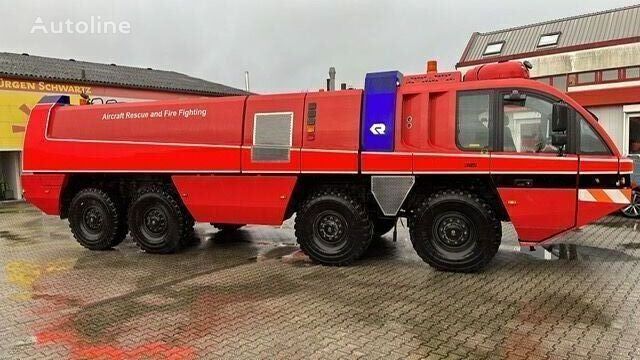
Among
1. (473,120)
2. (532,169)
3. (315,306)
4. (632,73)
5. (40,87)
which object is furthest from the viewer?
(632,73)

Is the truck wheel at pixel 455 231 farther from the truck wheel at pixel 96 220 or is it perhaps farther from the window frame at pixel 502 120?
the truck wheel at pixel 96 220

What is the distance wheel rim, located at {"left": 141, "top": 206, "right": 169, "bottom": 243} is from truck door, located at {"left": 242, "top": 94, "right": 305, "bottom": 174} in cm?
196

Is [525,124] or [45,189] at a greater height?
[525,124]

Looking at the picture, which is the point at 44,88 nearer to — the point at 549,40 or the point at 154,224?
the point at 154,224

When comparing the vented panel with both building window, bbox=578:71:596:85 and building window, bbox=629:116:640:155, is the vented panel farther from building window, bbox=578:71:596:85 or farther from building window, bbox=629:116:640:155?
building window, bbox=578:71:596:85

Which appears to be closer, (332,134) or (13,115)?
(332,134)

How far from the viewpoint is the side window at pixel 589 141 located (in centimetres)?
634

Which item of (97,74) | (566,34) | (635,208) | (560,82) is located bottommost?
(635,208)

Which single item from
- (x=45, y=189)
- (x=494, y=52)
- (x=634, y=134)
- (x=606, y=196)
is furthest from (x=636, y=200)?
(x=494, y=52)

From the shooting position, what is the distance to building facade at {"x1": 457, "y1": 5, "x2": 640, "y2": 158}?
20625 mm

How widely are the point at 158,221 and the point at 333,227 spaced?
3226mm

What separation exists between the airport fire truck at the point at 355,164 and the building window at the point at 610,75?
739 inches

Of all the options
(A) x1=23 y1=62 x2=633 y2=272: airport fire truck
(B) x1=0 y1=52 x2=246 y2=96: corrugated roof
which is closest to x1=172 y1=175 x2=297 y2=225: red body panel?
(A) x1=23 y1=62 x2=633 y2=272: airport fire truck

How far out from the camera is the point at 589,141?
251 inches
